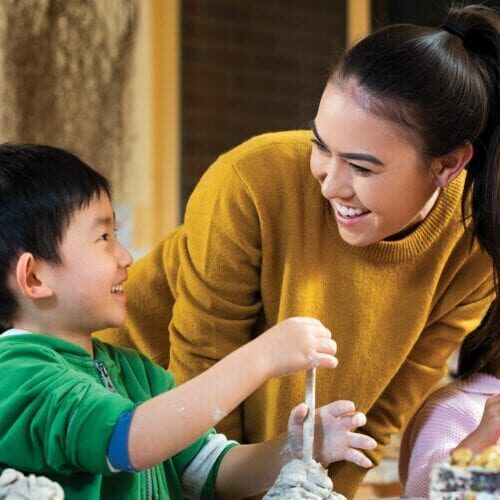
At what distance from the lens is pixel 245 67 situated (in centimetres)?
Answer: 427

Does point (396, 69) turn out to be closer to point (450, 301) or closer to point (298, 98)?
point (450, 301)

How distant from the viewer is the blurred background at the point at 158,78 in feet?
12.8

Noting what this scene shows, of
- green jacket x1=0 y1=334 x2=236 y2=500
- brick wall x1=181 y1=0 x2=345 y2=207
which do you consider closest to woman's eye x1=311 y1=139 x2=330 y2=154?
green jacket x1=0 y1=334 x2=236 y2=500

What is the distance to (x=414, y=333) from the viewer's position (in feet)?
5.94

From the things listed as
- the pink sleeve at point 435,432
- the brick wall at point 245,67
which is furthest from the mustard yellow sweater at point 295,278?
the brick wall at point 245,67

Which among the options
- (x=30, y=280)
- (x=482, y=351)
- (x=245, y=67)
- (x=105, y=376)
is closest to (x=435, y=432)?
(x=482, y=351)

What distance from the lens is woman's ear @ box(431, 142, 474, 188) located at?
1.63 meters

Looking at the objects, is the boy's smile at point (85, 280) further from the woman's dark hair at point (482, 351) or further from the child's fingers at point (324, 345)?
the woman's dark hair at point (482, 351)

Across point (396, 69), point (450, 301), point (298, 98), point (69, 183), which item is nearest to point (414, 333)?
point (450, 301)

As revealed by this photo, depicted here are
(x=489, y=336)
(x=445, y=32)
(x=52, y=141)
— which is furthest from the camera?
(x=52, y=141)

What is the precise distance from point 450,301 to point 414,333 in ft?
0.34

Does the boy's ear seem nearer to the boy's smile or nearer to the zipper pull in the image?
the boy's smile

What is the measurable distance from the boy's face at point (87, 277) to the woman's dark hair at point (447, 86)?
0.44 m

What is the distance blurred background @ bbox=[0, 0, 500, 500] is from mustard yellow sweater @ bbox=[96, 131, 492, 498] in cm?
221
